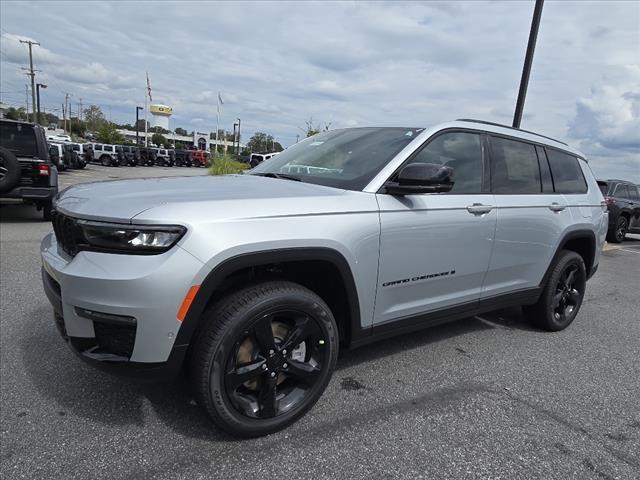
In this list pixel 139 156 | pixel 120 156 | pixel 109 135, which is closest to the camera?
pixel 120 156

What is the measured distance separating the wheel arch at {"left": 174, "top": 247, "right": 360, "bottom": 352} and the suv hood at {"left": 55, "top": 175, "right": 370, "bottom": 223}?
0.22 m

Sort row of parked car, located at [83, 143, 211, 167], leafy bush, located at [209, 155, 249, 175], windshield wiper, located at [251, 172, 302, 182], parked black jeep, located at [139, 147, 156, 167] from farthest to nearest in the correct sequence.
→ parked black jeep, located at [139, 147, 156, 167] → row of parked car, located at [83, 143, 211, 167] → leafy bush, located at [209, 155, 249, 175] → windshield wiper, located at [251, 172, 302, 182]

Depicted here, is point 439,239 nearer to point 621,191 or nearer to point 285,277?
point 285,277

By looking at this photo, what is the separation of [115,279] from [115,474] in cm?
92

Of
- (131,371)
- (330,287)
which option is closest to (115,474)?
(131,371)

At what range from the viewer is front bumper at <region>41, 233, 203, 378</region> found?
6.52 feet

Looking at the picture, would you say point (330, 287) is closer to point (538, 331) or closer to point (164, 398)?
point (164, 398)

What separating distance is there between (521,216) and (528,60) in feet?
22.3

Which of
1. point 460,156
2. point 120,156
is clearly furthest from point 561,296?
point 120,156

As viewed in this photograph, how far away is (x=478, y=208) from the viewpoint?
3.24m

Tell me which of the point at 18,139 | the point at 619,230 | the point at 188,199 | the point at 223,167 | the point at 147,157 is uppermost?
the point at 188,199

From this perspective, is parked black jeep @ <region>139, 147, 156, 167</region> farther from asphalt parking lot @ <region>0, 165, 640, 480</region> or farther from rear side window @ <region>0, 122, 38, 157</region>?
asphalt parking lot @ <region>0, 165, 640, 480</region>

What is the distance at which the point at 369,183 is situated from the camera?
9.11ft

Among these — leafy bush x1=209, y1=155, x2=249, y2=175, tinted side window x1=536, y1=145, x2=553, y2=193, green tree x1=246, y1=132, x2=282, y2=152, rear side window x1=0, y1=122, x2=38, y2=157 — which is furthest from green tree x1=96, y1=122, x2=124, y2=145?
tinted side window x1=536, y1=145, x2=553, y2=193
